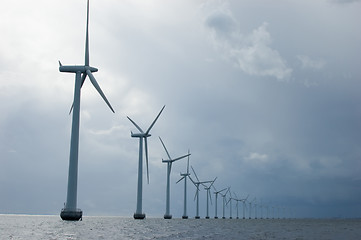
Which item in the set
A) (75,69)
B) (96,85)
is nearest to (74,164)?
(96,85)

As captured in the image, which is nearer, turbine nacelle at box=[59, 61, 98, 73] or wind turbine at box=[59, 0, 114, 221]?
wind turbine at box=[59, 0, 114, 221]

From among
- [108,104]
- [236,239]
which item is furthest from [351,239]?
[108,104]

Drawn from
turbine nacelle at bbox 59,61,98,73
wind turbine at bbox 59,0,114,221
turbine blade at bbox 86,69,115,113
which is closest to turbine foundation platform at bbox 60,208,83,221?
wind turbine at bbox 59,0,114,221

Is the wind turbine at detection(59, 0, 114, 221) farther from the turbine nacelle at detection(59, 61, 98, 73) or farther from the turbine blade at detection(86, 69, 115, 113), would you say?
the turbine nacelle at detection(59, 61, 98, 73)

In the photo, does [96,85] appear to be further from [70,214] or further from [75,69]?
[70,214]

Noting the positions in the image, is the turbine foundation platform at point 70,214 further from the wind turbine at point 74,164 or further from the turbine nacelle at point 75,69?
the turbine nacelle at point 75,69

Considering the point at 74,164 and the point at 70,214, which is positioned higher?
the point at 74,164

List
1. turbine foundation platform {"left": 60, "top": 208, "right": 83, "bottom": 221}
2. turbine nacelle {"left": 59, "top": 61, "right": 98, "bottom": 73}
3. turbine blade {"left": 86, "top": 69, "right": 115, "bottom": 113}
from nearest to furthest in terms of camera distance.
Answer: turbine blade {"left": 86, "top": 69, "right": 115, "bottom": 113}, turbine foundation platform {"left": 60, "top": 208, "right": 83, "bottom": 221}, turbine nacelle {"left": 59, "top": 61, "right": 98, "bottom": 73}

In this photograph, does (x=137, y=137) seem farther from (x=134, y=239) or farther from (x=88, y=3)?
(x=134, y=239)

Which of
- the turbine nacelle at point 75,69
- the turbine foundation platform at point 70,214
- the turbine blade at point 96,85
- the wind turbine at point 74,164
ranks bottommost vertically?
the turbine foundation platform at point 70,214

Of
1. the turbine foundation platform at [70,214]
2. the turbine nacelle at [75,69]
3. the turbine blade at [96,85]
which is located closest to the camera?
the turbine blade at [96,85]

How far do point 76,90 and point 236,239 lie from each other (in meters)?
61.0

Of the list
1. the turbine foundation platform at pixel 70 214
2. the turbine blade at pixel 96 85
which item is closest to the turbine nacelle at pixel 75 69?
the turbine blade at pixel 96 85

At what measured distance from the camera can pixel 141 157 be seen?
583ft
